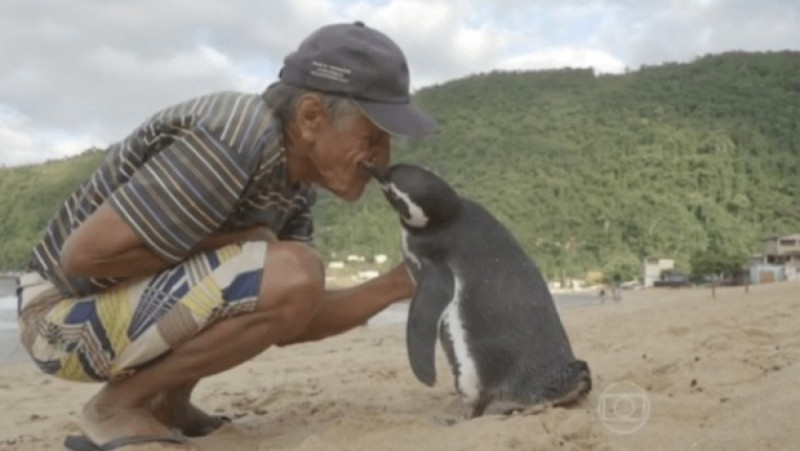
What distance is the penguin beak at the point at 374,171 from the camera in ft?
8.85

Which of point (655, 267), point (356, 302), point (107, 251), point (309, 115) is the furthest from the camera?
point (655, 267)

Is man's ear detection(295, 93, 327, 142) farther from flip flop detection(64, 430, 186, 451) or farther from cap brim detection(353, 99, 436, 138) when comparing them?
flip flop detection(64, 430, 186, 451)

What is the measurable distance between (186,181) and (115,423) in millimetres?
714

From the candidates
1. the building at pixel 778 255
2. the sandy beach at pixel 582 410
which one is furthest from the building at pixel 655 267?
the sandy beach at pixel 582 410

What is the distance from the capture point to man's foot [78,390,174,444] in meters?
2.63

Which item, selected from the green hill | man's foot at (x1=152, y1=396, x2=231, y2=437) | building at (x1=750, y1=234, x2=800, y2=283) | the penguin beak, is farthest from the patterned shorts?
the green hill

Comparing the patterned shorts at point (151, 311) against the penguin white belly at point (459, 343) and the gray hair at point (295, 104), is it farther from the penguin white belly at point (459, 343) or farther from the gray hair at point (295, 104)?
the penguin white belly at point (459, 343)

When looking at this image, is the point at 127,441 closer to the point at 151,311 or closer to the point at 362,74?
the point at 151,311

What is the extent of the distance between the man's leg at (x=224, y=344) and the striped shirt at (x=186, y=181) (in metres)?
0.19

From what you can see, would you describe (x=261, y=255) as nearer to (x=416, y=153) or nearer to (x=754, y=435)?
(x=754, y=435)

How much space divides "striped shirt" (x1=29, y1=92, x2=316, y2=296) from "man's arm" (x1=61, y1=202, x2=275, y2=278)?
0.03m

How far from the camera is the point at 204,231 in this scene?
8.39ft

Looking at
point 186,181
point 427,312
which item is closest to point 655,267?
point 427,312

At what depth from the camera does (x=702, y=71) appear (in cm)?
7644
